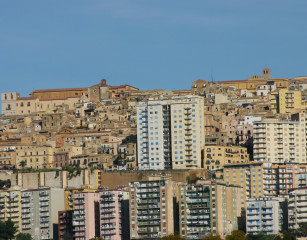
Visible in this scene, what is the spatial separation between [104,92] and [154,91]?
27.6ft

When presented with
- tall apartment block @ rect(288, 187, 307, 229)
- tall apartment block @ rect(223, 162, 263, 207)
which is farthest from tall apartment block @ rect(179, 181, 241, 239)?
tall apartment block @ rect(223, 162, 263, 207)

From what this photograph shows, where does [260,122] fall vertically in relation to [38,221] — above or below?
above

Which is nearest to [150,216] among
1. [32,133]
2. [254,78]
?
[32,133]

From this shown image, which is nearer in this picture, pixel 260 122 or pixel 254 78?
pixel 260 122

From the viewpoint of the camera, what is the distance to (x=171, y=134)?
11350 cm

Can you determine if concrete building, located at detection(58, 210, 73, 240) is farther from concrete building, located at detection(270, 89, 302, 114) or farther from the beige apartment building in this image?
concrete building, located at detection(270, 89, 302, 114)

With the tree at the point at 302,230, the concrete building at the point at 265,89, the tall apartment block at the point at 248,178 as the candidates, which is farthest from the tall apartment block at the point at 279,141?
the concrete building at the point at 265,89

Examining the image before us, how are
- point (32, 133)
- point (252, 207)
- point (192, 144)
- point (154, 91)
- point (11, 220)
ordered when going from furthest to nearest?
1. point (154, 91)
2. point (32, 133)
3. point (192, 144)
4. point (11, 220)
5. point (252, 207)

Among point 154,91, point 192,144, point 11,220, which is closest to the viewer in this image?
point 11,220

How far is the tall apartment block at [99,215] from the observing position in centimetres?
9938

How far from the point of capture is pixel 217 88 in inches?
5571

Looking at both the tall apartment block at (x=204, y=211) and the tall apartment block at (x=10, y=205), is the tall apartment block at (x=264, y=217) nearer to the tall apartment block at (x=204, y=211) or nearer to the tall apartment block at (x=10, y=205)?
the tall apartment block at (x=204, y=211)

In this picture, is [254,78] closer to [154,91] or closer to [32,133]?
[154,91]

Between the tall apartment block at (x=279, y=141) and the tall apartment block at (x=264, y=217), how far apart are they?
1529 cm
